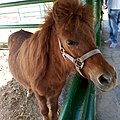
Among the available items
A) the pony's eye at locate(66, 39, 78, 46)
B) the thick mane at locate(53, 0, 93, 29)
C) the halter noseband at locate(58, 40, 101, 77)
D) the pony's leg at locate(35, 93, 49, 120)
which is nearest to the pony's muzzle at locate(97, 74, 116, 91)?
the halter noseband at locate(58, 40, 101, 77)

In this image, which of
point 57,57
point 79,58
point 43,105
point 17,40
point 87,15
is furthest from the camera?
point 17,40

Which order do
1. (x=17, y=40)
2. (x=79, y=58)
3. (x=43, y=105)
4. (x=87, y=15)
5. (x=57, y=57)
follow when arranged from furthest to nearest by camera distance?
(x=17, y=40) → (x=43, y=105) → (x=57, y=57) → (x=87, y=15) → (x=79, y=58)

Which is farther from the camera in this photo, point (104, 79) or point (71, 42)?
point (71, 42)

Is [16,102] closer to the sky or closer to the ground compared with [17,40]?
closer to the ground

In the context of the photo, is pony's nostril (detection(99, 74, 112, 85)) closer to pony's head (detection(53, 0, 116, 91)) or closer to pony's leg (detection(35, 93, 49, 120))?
pony's head (detection(53, 0, 116, 91))

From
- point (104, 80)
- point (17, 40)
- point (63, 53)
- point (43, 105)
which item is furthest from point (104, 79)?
point (17, 40)

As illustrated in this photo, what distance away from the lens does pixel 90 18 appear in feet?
4.54

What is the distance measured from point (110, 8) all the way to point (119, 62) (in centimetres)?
125

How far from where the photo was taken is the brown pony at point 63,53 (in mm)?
1190

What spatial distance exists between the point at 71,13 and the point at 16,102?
1572 millimetres

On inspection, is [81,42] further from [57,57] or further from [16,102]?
[16,102]

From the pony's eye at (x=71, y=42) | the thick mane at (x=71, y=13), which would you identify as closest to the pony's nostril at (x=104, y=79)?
the pony's eye at (x=71, y=42)

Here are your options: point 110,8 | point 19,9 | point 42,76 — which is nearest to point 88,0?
point 42,76

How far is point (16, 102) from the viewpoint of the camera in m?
2.57
